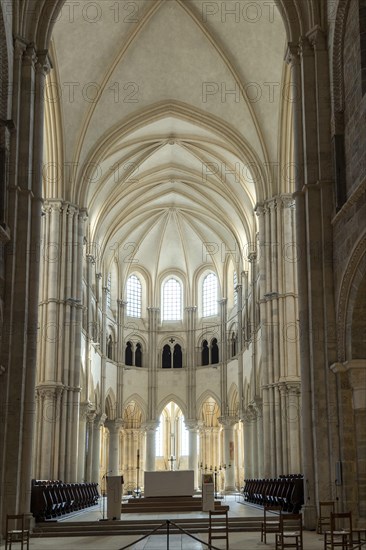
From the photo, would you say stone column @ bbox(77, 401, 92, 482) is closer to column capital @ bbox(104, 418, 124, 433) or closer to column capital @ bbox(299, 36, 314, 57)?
column capital @ bbox(104, 418, 124, 433)

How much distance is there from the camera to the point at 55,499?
22734 mm

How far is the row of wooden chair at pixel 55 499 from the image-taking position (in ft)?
68.6

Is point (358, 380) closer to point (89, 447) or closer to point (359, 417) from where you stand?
point (359, 417)

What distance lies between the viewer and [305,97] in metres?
20.8

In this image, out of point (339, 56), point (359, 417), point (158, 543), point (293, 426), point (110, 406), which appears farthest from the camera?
point (110, 406)

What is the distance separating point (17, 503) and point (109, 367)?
100 ft

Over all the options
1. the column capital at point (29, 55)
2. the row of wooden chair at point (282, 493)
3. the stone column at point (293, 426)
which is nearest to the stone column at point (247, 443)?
the stone column at point (293, 426)

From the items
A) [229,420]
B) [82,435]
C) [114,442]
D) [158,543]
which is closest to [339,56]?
[158,543]

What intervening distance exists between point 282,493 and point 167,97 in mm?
19268

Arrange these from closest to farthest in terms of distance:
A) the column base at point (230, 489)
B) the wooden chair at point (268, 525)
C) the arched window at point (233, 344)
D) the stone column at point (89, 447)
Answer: the wooden chair at point (268, 525) < the stone column at point (89, 447) < the column base at point (230, 489) < the arched window at point (233, 344)

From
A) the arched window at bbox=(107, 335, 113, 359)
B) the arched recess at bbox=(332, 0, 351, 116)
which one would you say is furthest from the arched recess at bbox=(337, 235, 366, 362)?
the arched window at bbox=(107, 335, 113, 359)

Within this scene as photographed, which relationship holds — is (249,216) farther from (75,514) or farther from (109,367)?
(75,514)

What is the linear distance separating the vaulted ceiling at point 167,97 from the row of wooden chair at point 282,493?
13379 mm

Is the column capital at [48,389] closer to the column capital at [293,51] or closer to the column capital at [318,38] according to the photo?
the column capital at [293,51]
